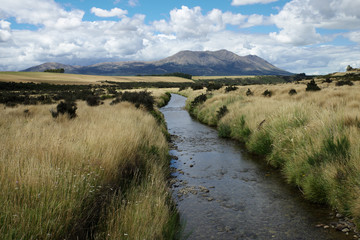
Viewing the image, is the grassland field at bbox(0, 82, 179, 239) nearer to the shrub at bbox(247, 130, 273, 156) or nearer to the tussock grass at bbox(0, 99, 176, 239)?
the tussock grass at bbox(0, 99, 176, 239)

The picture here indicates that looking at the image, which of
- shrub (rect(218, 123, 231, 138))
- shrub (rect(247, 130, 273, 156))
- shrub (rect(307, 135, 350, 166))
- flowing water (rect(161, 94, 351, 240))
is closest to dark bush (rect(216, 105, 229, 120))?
shrub (rect(218, 123, 231, 138))

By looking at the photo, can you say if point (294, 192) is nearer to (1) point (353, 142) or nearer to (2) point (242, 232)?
(1) point (353, 142)

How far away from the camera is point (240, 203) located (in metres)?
6.77

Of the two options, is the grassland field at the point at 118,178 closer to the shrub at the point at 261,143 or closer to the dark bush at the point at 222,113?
the shrub at the point at 261,143

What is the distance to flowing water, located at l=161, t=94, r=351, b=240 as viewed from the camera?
536 cm

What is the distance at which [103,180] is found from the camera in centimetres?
523

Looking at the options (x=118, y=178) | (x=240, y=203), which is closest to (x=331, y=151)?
(x=240, y=203)

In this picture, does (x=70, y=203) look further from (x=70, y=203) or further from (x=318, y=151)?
(x=318, y=151)

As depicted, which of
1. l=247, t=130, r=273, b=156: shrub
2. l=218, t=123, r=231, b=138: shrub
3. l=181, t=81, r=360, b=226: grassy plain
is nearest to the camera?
l=181, t=81, r=360, b=226: grassy plain

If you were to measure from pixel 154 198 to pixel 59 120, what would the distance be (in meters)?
9.62

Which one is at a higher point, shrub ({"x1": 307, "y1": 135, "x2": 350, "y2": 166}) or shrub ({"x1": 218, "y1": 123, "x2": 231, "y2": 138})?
shrub ({"x1": 307, "y1": 135, "x2": 350, "y2": 166})

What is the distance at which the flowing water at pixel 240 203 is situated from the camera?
5.36 meters

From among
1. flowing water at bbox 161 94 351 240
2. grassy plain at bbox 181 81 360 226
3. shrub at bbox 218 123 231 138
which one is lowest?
flowing water at bbox 161 94 351 240

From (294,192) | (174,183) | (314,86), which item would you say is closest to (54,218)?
(174,183)
